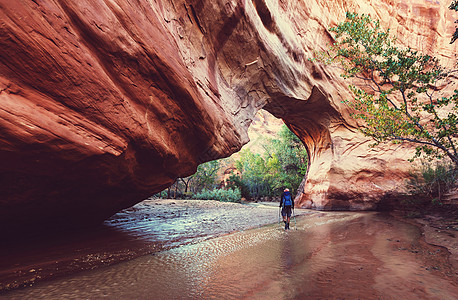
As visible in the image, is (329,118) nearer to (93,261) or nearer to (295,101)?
(295,101)

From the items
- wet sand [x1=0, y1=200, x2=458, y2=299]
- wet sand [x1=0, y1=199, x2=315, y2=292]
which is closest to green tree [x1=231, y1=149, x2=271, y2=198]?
wet sand [x1=0, y1=200, x2=458, y2=299]

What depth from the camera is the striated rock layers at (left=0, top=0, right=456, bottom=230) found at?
280 centimetres

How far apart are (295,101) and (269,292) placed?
11.4m

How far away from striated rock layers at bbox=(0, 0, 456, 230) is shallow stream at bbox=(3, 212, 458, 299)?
1.78 metres

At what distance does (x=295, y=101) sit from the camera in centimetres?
1254

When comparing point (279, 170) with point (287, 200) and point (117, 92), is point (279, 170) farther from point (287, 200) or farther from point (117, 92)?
point (117, 92)

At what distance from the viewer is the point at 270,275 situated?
10.8 feet

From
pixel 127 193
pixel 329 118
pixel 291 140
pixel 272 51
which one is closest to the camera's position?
pixel 127 193

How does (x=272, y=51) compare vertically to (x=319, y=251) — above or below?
above

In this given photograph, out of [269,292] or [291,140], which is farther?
[291,140]

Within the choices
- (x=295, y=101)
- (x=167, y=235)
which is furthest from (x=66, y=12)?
(x=295, y=101)

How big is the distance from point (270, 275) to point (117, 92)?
154 inches

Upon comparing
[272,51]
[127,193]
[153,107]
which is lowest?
[127,193]

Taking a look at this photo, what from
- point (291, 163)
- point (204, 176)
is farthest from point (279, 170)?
point (204, 176)
